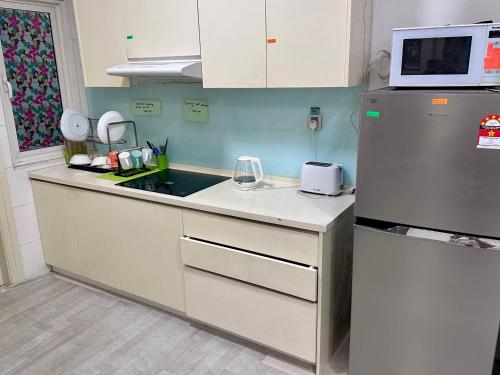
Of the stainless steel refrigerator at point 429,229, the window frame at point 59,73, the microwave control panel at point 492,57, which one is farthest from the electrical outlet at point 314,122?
the window frame at point 59,73

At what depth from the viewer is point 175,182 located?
8.52 feet

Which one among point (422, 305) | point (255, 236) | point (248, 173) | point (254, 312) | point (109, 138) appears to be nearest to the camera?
point (422, 305)

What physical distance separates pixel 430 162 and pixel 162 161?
6.18 feet

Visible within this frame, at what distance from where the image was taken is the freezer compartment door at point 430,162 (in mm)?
1471

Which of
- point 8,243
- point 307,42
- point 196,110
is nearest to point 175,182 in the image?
point 196,110

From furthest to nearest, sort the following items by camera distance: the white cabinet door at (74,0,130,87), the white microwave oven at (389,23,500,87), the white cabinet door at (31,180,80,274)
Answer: the white cabinet door at (31,180,80,274) < the white cabinet door at (74,0,130,87) < the white microwave oven at (389,23,500,87)

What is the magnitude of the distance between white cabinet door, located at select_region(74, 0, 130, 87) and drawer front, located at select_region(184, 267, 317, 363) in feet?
4.48

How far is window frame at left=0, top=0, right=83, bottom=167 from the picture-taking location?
281 cm

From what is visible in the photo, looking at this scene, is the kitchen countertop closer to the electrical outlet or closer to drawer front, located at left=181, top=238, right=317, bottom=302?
drawer front, located at left=181, top=238, right=317, bottom=302

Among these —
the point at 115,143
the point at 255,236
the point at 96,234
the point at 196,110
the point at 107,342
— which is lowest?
the point at 107,342

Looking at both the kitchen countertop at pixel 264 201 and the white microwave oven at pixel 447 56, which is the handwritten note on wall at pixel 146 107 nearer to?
the kitchen countertop at pixel 264 201

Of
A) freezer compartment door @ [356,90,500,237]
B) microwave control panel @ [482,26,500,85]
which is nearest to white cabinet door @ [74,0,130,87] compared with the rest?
freezer compartment door @ [356,90,500,237]

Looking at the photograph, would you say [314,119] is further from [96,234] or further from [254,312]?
[96,234]

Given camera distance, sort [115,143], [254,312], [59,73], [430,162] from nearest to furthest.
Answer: [430,162] → [254,312] → [115,143] → [59,73]
